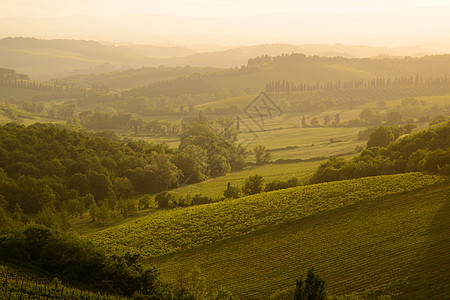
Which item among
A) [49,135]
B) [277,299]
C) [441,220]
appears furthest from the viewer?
[49,135]

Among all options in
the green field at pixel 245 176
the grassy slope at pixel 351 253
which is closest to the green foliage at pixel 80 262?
the grassy slope at pixel 351 253

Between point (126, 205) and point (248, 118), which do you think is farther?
point (248, 118)

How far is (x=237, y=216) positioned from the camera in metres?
51.2

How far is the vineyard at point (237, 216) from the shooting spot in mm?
46719

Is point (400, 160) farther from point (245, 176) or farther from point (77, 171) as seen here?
point (77, 171)

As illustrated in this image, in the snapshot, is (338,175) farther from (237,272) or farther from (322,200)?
(237,272)

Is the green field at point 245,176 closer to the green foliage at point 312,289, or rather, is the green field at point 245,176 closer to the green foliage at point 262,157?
the green foliage at point 262,157

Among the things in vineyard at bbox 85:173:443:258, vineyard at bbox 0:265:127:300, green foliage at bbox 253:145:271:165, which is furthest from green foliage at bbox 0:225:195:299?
green foliage at bbox 253:145:271:165

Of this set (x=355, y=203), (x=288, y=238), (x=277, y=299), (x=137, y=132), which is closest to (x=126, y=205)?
(x=288, y=238)

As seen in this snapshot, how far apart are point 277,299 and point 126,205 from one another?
130 ft

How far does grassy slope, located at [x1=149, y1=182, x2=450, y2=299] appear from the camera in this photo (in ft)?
109

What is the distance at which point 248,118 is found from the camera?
200 m

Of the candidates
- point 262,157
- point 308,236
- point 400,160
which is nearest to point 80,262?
point 308,236

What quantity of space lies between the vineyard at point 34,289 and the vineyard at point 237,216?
14.1m
